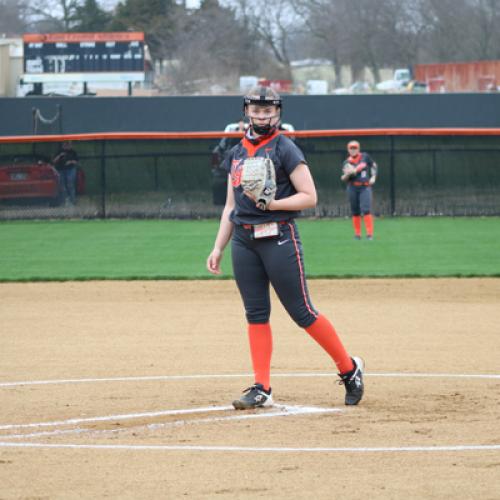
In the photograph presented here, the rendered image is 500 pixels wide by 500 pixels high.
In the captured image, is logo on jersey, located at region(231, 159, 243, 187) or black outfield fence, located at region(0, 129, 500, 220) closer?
logo on jersey, located at region(231, 159, 243, 187)

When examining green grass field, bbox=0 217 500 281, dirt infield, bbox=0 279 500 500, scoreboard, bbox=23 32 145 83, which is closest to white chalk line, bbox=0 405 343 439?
dirt infield, bbox=0 279 500 500

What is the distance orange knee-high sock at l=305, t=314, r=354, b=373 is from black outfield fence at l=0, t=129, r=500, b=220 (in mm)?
18196

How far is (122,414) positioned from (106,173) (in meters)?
18.8

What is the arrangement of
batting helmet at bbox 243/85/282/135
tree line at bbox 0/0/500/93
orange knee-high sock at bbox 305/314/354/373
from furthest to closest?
tree line at bbox 0/0/500/93, orange knee-high sock at bbox 305/314/354/373, batting helmet at bbox 243/85/282/135

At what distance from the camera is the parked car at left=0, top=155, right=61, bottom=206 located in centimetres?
2500

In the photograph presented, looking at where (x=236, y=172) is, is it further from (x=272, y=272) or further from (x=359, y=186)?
(x=359, y=186)

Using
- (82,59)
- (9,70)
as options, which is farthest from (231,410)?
(9,70)

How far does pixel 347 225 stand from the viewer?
23.4m

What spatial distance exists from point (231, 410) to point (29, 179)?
18.8m

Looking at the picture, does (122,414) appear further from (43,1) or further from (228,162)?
(43,1)

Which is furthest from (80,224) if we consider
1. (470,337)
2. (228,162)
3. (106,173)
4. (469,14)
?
(469,14)

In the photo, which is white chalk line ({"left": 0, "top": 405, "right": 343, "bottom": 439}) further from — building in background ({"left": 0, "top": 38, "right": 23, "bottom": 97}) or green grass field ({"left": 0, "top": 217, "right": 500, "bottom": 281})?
building in background ({"left": 0, "top": 38, "right": 23, "bottom": 97})

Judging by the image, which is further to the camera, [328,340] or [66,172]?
[66,172]

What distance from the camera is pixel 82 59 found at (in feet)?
135
